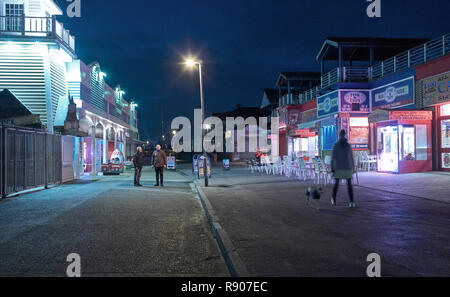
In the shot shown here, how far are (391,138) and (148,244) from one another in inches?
661

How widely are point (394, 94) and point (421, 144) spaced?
11.3ft

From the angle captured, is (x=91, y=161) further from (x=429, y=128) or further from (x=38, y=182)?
(x=429, y=128)

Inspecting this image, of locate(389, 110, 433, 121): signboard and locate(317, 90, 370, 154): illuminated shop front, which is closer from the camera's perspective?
locate(389, 110, 433, 121): signboard

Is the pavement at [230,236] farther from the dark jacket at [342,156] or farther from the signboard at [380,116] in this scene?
the signboard at [380,116]

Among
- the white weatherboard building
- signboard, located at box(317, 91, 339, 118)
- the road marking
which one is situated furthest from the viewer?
signboard, located at box(317, 91, 339, 118)

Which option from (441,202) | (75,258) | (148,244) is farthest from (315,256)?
(441,202)

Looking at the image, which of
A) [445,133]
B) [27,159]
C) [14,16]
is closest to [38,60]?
[14,16]

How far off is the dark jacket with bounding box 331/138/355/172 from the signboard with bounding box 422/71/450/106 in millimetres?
9470

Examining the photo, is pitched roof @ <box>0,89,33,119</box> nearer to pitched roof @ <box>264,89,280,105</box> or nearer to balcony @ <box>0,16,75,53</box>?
balcony @ <box>0,16,75,53</box>

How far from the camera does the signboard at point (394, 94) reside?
18.7 m

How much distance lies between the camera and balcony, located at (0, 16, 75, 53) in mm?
19953

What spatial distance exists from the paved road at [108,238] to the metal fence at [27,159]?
150cm

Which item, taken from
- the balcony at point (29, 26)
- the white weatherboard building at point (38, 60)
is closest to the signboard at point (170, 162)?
the white weatherboard building at point (38, 60)

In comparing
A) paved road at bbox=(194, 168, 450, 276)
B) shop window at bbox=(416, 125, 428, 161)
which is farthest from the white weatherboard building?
shop window at bbox=(416, 125, 428, 161)
